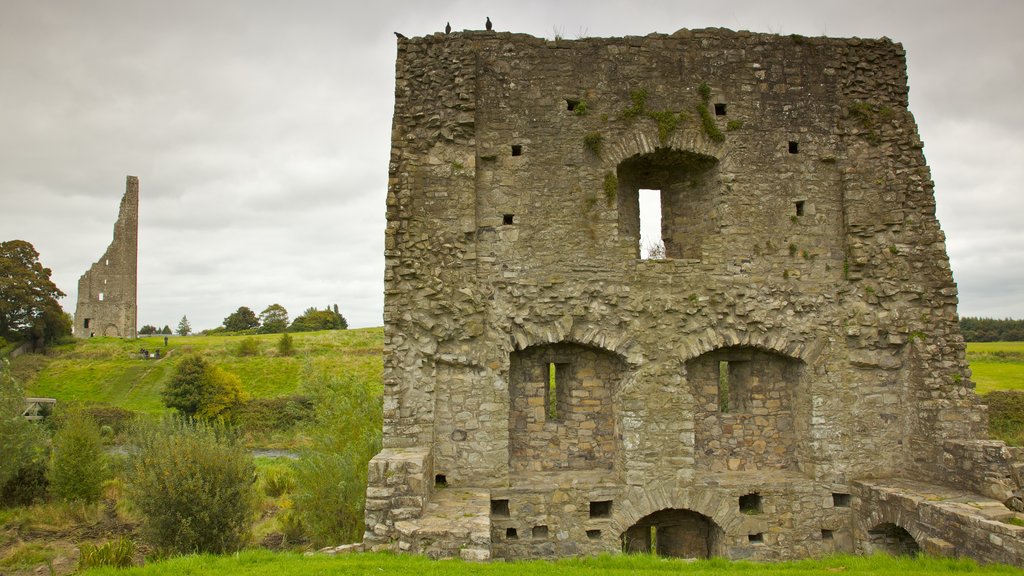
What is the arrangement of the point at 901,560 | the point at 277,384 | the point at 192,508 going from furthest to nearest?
the point at 277,384, the point at 192,508, the point at 901,560

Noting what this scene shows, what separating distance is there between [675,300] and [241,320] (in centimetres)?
6214

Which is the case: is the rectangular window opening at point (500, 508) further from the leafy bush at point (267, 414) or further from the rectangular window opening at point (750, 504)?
the leafy bush at point (267, 414)

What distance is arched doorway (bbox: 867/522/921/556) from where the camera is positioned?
959cm

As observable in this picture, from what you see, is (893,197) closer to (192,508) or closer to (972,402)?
(972,402)

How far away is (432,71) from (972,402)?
1019cm

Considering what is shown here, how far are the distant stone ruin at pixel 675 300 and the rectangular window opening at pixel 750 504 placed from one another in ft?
0.14

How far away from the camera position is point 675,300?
1023 centimetres

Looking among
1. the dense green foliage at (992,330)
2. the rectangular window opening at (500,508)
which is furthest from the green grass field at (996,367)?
the rectangular window opening at (500,508)

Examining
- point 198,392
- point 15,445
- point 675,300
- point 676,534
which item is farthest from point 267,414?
point 675,300

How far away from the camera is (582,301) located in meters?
10.1

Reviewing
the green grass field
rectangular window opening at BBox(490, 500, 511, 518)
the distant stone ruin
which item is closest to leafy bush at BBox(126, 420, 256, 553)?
the distant stone ruin

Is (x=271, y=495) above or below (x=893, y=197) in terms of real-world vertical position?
below

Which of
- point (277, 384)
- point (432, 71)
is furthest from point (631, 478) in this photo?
point (277, 384)

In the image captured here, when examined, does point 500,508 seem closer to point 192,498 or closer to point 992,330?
point 192,498
